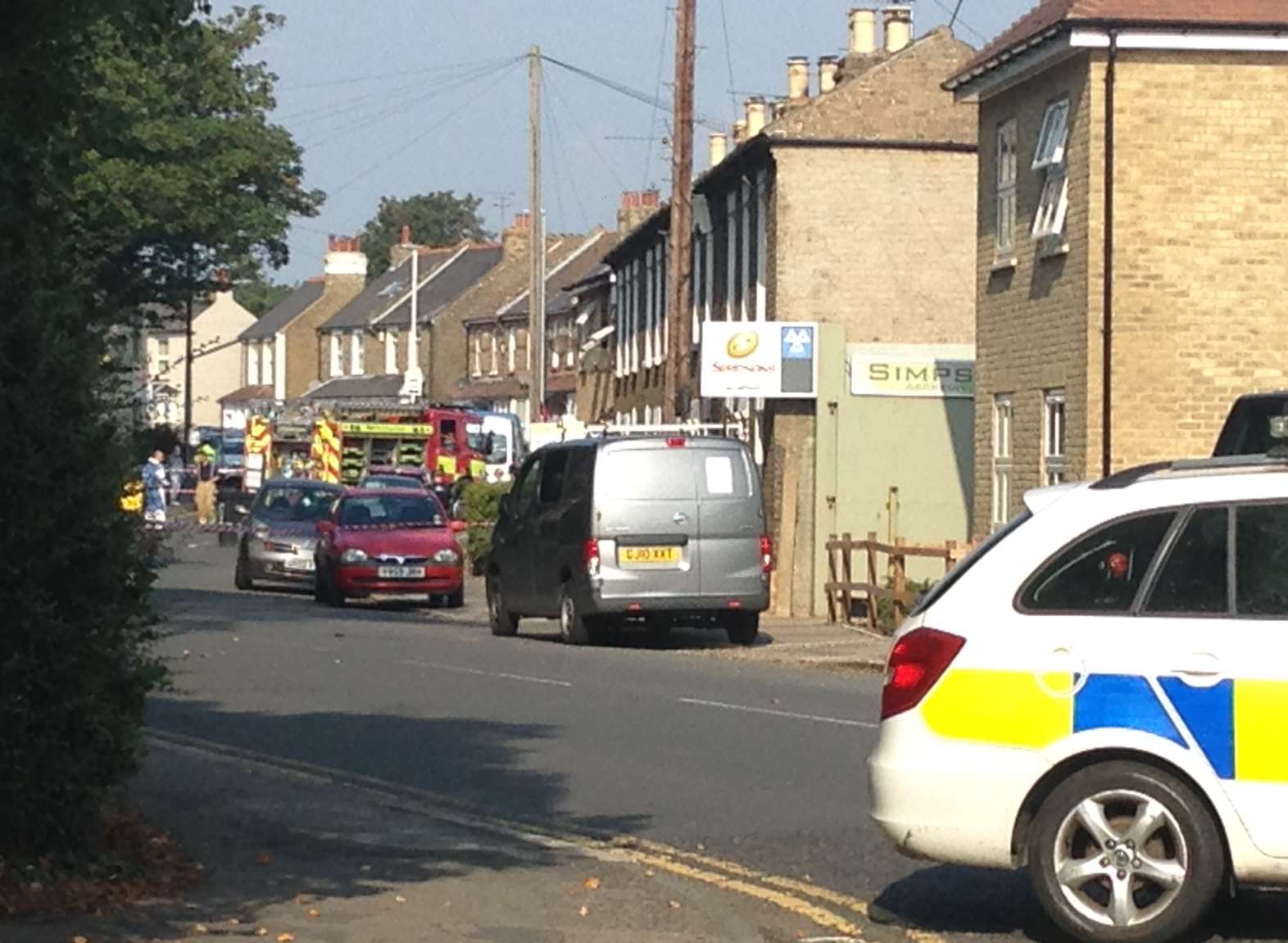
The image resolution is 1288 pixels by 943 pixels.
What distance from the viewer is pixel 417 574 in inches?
1256

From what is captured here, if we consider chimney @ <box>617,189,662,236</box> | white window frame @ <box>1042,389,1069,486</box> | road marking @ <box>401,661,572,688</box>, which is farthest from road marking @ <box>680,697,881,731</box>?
chimney @ <box>617,189,662,236</box>

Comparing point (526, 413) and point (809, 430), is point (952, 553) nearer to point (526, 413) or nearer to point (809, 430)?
point (809, 430)

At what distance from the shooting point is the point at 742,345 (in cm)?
3381

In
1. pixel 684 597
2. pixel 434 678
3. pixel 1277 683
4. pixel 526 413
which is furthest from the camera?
pixel 526 413

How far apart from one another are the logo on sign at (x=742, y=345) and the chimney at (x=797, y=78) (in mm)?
20803

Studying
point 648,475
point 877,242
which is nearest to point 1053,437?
point 648,475

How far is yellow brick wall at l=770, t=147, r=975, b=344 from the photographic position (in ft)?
140

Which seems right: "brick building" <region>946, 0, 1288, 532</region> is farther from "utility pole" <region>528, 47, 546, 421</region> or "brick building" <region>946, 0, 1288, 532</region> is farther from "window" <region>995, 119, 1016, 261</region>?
"utility pole" <region>528, 47, 546, 421</region>

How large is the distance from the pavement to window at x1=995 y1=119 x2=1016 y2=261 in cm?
802

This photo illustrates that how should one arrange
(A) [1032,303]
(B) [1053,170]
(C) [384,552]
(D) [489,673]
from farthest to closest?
(C) [384,552]
(A) [1032,303]
(B) [1053,170]
(D) [489,673]

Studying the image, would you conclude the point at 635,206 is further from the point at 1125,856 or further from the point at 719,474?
the point at 1125,856

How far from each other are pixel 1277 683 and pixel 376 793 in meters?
5.75

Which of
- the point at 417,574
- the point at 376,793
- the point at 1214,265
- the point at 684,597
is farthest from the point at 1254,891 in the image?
the point at 417,574

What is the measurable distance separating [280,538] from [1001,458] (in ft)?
36.0
